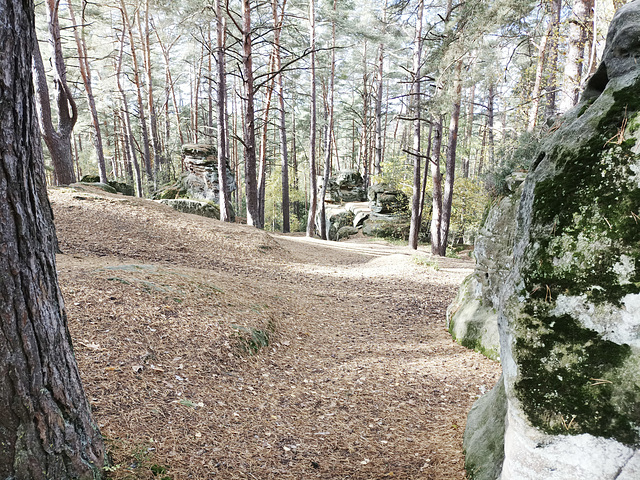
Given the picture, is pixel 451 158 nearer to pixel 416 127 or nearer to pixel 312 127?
pixel 416 127

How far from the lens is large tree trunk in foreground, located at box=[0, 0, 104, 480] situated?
1.52 metres

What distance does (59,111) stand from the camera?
384 inches

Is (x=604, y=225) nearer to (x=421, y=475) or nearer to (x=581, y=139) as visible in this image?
(x=581, y=139)

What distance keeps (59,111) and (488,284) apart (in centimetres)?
1124

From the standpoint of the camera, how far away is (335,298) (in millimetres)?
7312

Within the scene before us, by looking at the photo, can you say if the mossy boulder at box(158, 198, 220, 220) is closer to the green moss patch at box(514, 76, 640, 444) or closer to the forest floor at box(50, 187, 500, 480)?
the forest floor at box(50, 187, 500, 480)

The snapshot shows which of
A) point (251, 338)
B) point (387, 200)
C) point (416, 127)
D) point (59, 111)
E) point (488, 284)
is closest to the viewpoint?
point (251, 338)

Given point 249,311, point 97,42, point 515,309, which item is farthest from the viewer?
point 97,42

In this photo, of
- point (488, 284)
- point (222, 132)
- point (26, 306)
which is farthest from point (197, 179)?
point (26, 306)

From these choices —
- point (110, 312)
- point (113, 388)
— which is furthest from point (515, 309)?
point (110, 312)

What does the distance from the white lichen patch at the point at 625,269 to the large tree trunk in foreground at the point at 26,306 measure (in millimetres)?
2629

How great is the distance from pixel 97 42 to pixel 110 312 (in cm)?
2194

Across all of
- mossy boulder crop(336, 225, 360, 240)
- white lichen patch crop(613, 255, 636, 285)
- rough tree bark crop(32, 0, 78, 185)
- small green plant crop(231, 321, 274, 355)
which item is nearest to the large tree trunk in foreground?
small green plant crop(231, 321, 274, 355)

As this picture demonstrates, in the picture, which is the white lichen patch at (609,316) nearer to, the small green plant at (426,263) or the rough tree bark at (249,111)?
the small green plant at (426,263)
